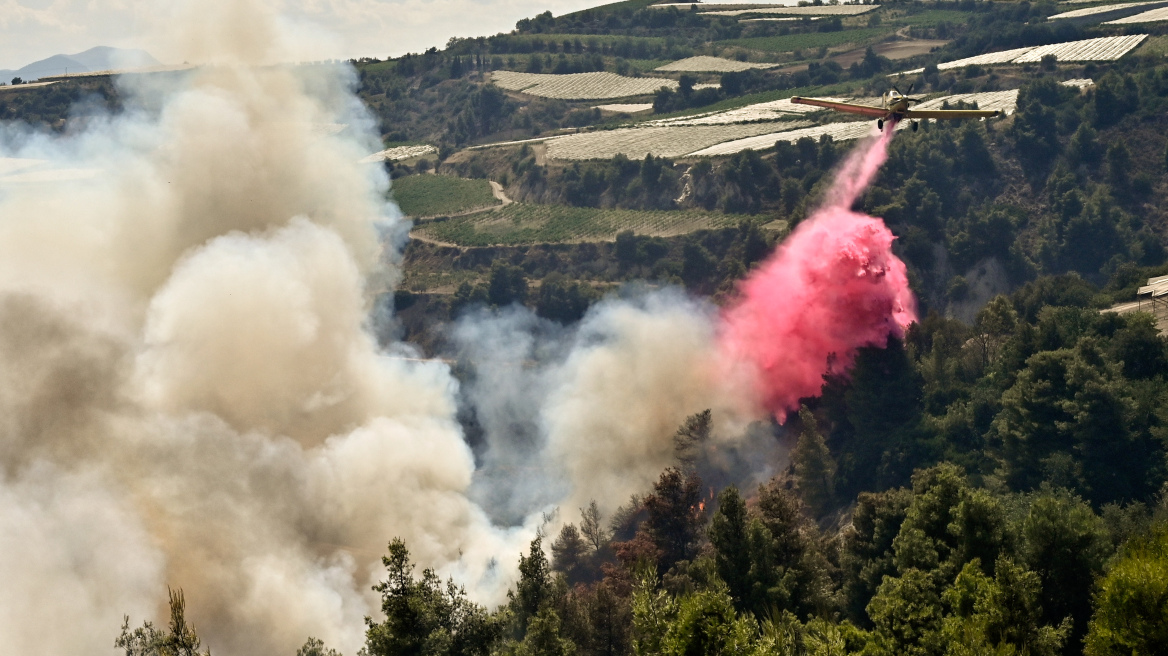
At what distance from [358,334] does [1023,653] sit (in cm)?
5524

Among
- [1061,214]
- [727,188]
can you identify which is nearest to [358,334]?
[727,188]

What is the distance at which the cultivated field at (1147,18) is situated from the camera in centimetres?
16850

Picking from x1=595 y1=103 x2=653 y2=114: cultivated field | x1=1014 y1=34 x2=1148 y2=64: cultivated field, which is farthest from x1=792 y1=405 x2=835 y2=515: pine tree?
x1=595 y1=103 x2=653 y2=114: cultivated field

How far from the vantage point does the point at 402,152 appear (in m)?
179

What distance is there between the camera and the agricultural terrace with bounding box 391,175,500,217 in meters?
156

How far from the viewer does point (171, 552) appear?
2562 inches

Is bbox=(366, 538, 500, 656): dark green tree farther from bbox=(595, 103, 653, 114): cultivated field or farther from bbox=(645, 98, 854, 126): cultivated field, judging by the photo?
bbox=(595, 103, 653, 114): cultivated field

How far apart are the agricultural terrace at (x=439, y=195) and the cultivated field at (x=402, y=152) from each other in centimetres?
682

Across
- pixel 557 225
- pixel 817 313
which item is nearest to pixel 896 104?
pixel 817 313

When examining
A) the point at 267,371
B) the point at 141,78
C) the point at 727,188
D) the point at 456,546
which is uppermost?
the point at 141,78

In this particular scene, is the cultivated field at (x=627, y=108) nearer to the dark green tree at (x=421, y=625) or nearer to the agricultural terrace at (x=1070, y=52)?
the agricultural terrace at (x=1070, y=52)

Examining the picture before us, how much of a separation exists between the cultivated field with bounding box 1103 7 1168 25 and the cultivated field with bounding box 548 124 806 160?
51.3 m

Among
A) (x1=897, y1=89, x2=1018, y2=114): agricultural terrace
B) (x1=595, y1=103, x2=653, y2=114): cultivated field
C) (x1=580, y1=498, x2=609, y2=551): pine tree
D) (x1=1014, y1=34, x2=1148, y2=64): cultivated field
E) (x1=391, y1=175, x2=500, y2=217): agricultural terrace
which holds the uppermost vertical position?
(x1=595, y1=103, x2=653, y2=114): cultivated field

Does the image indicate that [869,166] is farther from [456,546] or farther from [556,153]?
[456,546]
